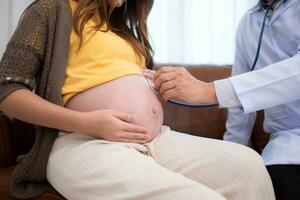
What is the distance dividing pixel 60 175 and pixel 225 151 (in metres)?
0.42

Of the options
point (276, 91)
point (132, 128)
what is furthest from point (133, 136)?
point (276, 91)

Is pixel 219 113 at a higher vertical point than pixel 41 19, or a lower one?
lower

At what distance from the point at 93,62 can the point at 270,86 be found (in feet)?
1.72

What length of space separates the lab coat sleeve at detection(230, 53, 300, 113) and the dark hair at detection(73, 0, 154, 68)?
14.3 inches

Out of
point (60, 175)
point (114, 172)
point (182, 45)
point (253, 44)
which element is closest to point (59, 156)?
point (60, 175)

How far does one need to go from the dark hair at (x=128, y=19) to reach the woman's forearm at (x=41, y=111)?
1.00 feet

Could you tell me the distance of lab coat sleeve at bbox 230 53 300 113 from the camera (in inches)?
39.8

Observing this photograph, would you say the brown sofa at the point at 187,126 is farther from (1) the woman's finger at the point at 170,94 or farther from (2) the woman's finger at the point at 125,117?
(2) the woman's finger at the point at 125,117

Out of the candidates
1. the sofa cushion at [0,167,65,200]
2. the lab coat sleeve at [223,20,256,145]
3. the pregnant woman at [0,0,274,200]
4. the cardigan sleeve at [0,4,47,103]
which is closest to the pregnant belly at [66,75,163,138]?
the pregnant woman at [0,0,274,200]

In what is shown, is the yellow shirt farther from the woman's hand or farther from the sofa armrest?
the sofa armrest

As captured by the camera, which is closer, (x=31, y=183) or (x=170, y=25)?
(x=31, y=183)

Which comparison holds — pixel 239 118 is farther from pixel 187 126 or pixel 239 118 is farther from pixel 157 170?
pixel 157 170

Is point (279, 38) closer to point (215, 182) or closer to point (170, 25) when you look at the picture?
point (215, 182)

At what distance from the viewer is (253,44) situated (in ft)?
4.18
